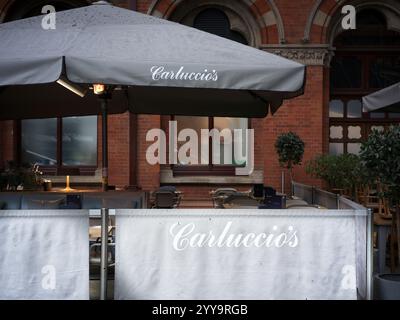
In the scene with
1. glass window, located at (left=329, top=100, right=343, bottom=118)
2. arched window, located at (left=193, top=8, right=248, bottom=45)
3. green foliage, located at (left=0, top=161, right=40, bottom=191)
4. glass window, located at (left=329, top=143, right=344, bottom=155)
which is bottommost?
green foliage, located at (left=0, top=161, right=40, bottom=191)

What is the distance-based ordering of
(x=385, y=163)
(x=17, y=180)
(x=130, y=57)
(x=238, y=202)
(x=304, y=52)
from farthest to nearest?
(x=304, y=52), (x=17, y=180), (x=238, y=202), (x=385, y=163), (x=130, y=57)

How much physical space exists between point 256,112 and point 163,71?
11.6 ft

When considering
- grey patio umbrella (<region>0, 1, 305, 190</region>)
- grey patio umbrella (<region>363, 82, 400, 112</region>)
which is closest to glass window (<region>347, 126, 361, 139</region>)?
grey patio umbrella (<region>363, 82, 400, 112</region>)

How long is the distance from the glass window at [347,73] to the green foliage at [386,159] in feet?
29.8

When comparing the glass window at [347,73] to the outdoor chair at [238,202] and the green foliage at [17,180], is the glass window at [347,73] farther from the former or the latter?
the green foliage at [17,180]

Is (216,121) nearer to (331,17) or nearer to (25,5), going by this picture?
(331,17)

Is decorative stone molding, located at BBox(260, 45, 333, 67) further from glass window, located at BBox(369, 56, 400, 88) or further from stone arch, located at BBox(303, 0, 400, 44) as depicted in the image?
glass window, located at BBox(369, 56, 400, 88)

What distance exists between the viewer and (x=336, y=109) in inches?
550

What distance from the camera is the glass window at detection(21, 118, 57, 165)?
1369 centimetres

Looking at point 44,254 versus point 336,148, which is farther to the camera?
point 336,148

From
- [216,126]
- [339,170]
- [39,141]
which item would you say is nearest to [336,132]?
[216,126]

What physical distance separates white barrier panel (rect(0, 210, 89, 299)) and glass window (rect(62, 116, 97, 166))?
9251mm

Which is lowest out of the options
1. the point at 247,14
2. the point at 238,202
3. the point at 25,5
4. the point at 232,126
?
the point at 238,202

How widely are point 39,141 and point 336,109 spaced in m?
8.00
